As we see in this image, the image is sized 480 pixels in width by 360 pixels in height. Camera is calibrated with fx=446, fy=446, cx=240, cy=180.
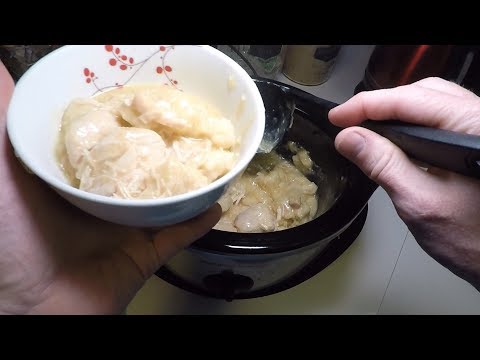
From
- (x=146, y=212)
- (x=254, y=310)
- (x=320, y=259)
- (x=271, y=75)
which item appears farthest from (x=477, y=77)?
(x=146, y=212)

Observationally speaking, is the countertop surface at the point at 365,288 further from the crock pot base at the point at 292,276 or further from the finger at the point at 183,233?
the finger at the point at 183,233

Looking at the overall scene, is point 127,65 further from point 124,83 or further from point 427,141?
point 427,141

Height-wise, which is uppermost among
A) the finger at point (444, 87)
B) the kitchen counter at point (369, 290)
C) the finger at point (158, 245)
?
the finger at point (444, 87)

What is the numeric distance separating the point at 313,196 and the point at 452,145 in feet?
1.32

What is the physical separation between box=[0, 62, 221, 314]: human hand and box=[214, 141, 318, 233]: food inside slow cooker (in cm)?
18

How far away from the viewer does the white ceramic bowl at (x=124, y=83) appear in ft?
1.34

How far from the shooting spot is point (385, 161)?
1.81ft

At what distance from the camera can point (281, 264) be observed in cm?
70

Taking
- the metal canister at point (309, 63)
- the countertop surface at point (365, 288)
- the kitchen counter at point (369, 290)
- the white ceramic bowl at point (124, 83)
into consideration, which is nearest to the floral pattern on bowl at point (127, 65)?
the white ceramic bowl at point (124, 83)

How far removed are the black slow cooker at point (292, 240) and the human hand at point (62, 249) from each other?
0.06 m

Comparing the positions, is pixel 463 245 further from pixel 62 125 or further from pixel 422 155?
pixel 62 125

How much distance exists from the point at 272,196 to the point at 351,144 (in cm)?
31

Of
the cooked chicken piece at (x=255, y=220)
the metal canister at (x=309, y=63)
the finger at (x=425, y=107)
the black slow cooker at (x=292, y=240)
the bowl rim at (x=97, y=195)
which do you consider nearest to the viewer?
the bowl rim at (x=97, y=195)

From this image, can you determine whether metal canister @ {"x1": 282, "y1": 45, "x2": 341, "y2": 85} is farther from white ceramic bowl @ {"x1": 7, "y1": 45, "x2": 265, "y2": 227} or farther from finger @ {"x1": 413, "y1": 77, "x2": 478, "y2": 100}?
white ceramic bowl @ {"x1": 7, "y1": 45, "x2": 265, "y2": 227}
